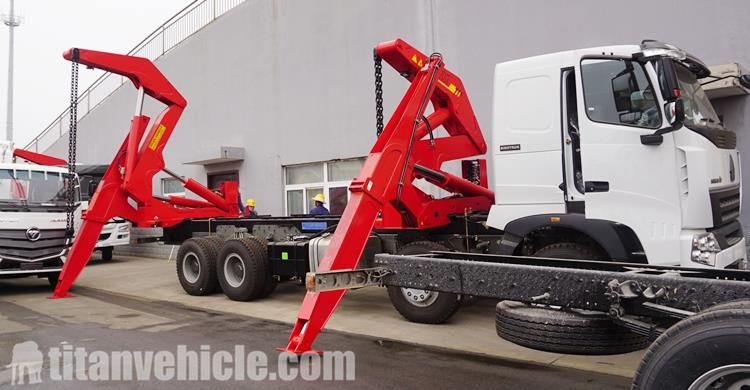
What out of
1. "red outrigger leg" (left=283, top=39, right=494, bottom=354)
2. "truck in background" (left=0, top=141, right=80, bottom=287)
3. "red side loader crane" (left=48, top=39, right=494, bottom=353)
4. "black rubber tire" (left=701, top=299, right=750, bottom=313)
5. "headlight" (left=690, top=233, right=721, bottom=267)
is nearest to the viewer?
"black rubber tire" (left=701, top=299, right=750, bottom=313)

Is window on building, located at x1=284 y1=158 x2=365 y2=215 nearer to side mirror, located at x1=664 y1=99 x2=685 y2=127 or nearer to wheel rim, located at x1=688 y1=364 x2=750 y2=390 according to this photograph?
side mirror, located at x1=664 y1=99 x2=685 y2=127

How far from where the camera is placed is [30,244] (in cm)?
988

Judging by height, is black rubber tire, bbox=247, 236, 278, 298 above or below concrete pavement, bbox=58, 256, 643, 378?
above

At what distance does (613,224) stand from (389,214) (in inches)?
113

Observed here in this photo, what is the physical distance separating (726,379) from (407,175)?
426cm

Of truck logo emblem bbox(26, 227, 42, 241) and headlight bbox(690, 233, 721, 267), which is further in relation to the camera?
truck logo emblem bbox(26, 227, 42, 241)

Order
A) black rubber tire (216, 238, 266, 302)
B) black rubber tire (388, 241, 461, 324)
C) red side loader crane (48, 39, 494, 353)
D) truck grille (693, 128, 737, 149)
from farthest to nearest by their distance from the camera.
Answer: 1. black rubber tire (216, 238, 266, 302)
2. black rubber tire (388, 241, 461, 324)
3. red side loader crane (48, 39, 494, 353)
4. truck grille (693, 128, 737, 149)

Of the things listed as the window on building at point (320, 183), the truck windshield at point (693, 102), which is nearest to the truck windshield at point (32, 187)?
the window on building at point (320, 183)

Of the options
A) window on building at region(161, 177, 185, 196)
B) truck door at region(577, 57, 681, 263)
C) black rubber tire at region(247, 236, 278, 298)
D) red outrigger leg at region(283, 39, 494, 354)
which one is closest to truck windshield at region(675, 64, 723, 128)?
truck door at region(577, 57, 681, 263)

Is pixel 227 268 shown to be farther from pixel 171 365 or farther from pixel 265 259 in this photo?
pixel 171 365

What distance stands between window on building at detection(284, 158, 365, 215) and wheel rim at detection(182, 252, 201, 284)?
443cm

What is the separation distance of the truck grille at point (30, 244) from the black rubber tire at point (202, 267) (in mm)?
2607

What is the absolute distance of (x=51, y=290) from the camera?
1056 centimetres

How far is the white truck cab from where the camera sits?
4910 mm
